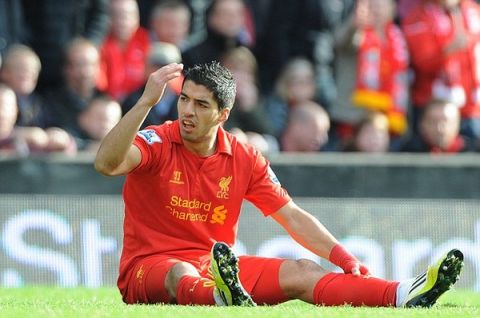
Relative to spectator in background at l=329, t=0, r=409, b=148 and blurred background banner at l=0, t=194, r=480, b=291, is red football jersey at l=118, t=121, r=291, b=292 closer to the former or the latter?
blurred background banner at l=0, t=194, r=480, b=291

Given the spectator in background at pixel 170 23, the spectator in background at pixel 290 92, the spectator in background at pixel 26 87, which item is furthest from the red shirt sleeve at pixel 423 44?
the spectator in background at pixel 26 87

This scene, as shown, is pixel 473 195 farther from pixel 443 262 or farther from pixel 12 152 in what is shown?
pixel 443 262

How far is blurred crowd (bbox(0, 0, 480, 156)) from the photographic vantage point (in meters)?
13.6

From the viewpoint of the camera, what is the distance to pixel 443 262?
25.7ft

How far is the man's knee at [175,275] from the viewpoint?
8281 mm

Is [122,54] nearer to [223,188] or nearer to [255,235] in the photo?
[255,235]

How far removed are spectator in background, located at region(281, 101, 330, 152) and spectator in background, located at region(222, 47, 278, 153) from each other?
0.57 ft

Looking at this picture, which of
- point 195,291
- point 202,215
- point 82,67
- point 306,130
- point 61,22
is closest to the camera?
point 195,291

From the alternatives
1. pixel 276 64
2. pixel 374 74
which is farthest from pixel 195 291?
pixel 276 64

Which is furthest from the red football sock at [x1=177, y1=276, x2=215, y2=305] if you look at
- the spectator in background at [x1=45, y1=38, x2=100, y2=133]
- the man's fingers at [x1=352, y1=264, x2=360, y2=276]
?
the spectator in background at [x1=45, y1=38, x2=100, y2=133]

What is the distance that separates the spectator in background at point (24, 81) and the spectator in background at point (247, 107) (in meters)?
2.01

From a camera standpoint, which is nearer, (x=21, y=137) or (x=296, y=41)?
(x=21, y=137)

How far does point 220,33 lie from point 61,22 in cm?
179

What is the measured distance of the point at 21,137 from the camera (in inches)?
505
